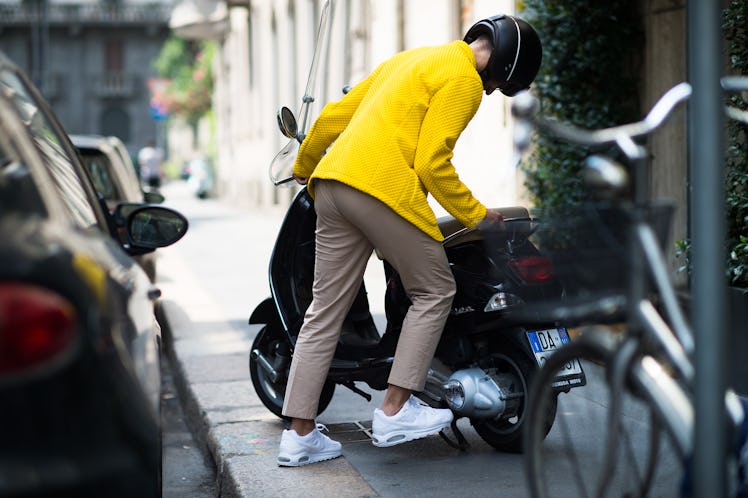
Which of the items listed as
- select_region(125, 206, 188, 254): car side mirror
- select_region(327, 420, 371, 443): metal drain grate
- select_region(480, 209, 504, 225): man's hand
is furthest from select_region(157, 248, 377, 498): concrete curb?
select_region(480, 209, 504, 225): man's hand

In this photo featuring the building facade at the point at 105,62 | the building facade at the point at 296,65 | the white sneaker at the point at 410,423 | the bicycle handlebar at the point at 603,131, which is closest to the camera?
the bicycle handlebar at the point at 603,131

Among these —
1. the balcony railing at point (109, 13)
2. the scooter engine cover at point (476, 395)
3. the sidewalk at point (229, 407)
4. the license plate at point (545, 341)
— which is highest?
the balcony railing at point (109, 13)

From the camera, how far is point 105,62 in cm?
7531

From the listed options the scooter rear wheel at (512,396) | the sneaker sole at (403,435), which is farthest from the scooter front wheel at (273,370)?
the scooter rear wheel at (512,396)

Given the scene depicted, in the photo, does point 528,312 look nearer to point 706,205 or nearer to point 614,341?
point 614,341

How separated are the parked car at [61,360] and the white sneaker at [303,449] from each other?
204 cm

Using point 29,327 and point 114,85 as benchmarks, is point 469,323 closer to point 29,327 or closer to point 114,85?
point 29,327

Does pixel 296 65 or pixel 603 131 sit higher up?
pixel 296 65

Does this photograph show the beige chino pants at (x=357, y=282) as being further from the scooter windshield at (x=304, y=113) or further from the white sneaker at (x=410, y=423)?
the scooter windshield at (x=304, y=113)

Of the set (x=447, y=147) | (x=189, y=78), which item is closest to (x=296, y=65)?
(x=447, y=147)

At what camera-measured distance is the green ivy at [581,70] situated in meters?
7.55

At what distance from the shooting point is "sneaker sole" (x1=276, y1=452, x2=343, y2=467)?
15.2 feet

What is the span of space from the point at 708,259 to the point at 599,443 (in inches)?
25.8

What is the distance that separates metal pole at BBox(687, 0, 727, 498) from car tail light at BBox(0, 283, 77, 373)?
1.20 m
